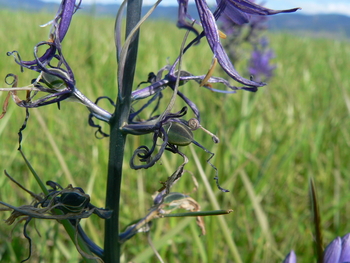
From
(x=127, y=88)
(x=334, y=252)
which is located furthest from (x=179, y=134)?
(x=334, y=252)

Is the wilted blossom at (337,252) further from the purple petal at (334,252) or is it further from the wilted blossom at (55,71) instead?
the wilted blossom at (55,71)

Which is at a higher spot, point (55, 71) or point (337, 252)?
point (55, 71)

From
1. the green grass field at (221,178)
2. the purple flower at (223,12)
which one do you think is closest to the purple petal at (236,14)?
the purple flower at (223,12)

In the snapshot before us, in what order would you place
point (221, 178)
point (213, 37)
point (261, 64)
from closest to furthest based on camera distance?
point (213, 37)
point (221, 178)
point (261, 64)

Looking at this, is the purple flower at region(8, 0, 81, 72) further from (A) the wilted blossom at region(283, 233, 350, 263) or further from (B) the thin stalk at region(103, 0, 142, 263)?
(A) the wilted blossom at region(283, 233, 350, 263)

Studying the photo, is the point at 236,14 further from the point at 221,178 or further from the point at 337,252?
the point at 221,178

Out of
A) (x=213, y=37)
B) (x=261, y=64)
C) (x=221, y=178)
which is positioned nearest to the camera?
→ (x=213, y=37)

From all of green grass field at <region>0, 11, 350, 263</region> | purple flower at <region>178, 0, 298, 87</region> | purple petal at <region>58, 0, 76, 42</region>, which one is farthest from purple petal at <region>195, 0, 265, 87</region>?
green grass field at <region>0, 11, 350, 263</region>
